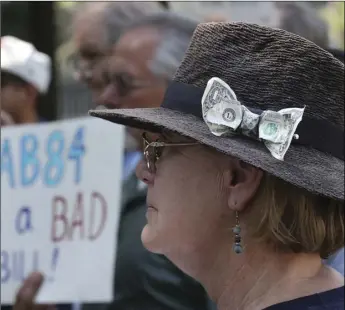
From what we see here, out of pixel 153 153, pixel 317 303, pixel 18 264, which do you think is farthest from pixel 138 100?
pixel 317 303

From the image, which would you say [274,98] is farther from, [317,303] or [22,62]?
[22,62]

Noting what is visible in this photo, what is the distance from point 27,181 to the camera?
243 centimetres

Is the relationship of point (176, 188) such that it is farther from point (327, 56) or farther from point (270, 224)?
point (327, 56)

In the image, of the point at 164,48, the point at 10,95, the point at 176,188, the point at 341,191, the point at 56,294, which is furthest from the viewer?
the point at 10,95

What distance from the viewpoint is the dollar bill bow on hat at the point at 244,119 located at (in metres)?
1.24

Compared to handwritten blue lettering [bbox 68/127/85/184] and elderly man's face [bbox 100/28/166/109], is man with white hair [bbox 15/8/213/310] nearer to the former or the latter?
elderly man's face [bbox 100/28/166/109]

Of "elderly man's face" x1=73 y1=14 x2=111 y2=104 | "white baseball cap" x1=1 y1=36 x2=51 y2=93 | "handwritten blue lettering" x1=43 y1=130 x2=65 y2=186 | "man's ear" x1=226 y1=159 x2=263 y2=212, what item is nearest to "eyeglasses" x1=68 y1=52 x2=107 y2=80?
"elderly man's face" x1=73 y1=14 x2=111 y2=104

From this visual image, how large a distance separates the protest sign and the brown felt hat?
3.66 ft

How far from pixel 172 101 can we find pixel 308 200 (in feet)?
1.12

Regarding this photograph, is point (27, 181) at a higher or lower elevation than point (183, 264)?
lower

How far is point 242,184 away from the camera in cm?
130

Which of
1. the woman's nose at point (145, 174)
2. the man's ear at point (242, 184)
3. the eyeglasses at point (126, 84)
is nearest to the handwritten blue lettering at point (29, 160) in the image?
the eyeglasses at point (126, 84)

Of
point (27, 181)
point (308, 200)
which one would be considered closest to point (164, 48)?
point (27, 181)

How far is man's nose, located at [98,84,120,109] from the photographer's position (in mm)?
2560
